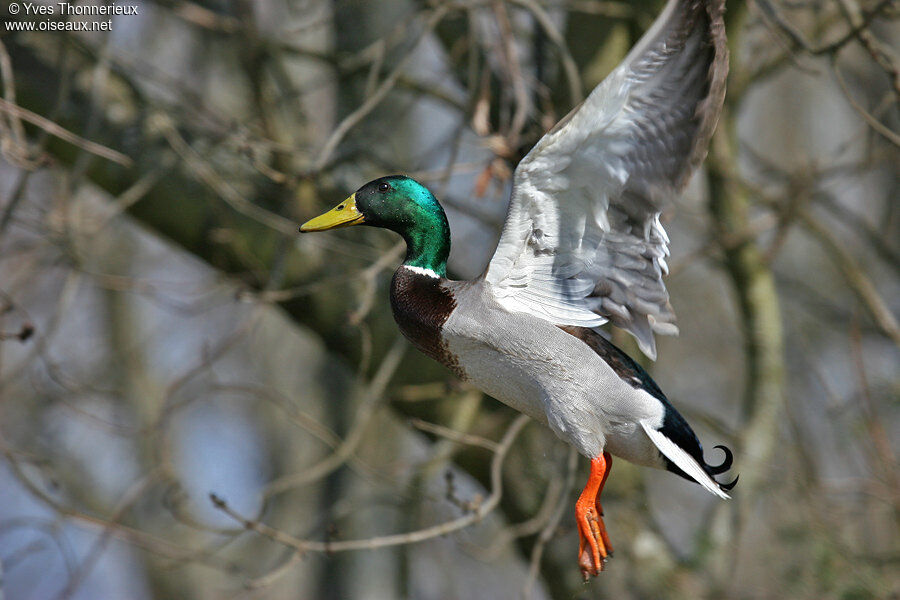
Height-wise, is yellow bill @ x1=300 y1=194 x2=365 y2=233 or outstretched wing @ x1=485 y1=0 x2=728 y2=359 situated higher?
outstretched wing @ x1=485 y1=0 x2=728 y2=359

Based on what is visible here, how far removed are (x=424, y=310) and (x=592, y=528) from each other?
84 cm

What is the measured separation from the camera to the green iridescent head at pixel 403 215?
3172mm

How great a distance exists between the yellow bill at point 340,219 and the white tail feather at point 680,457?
3.72 feet

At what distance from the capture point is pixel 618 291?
3127mm

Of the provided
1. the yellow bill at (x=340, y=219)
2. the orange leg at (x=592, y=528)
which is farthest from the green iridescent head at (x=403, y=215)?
the orange leg at (x=592, y=528)

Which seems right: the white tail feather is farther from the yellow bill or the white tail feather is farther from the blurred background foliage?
the yellow bill

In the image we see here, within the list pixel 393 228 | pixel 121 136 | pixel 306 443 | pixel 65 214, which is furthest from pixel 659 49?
pixel 306 443

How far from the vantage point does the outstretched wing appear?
269cm

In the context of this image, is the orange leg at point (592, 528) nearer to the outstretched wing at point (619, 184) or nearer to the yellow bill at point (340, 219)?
the outstretched wing at point (619, 184)

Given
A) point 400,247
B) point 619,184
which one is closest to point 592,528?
point 619,184

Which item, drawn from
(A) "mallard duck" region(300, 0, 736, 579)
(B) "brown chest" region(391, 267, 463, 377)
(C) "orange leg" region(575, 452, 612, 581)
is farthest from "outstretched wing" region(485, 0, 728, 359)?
(C) "orange leg" region(575, 452, 612, 581)

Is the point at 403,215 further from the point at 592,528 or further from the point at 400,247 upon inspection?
the point at 592,528

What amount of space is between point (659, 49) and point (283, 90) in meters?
3.32

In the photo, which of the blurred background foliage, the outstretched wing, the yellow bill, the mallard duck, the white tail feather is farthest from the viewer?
the blurred background foliage
